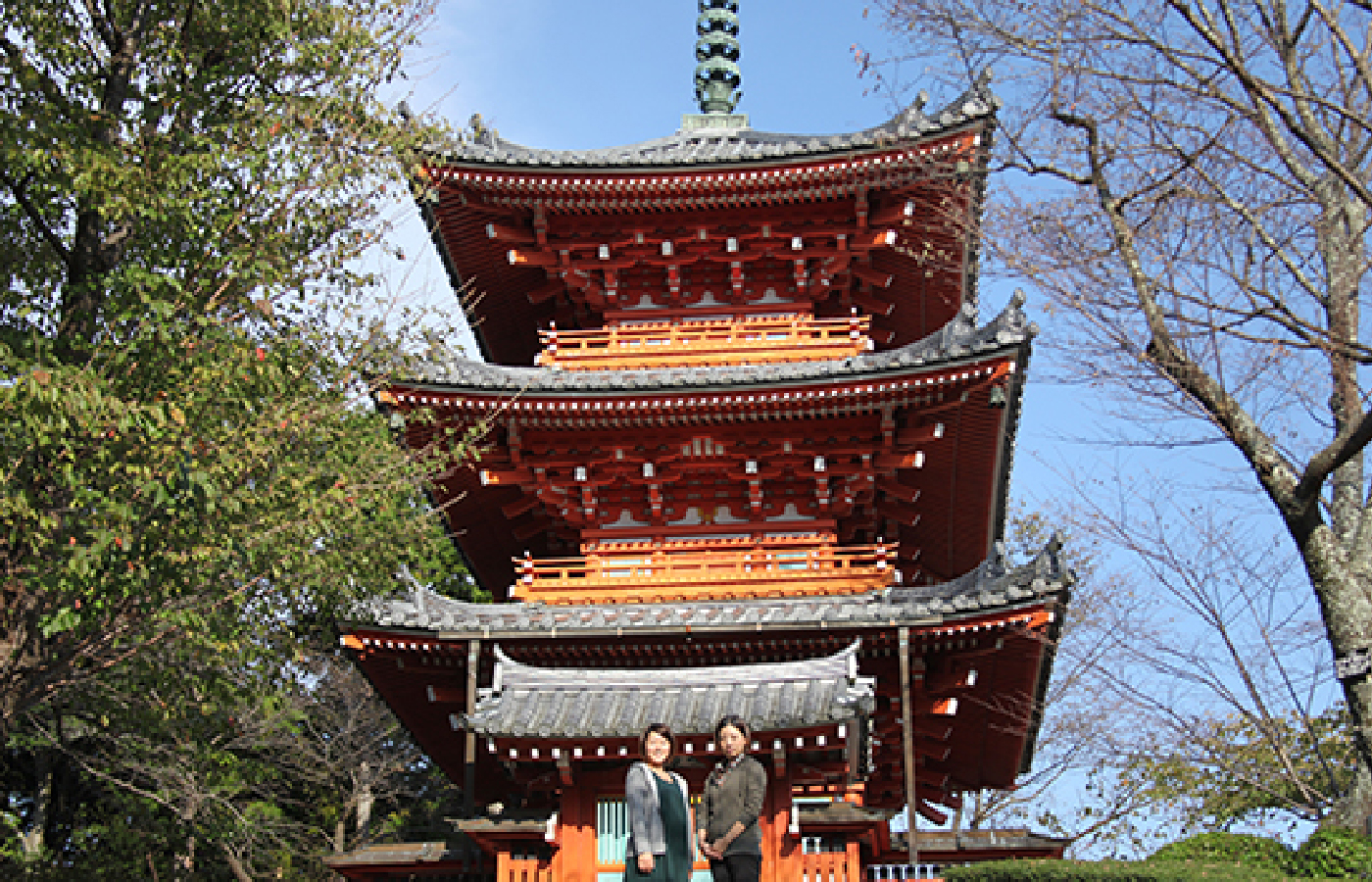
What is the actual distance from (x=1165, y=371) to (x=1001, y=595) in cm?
420

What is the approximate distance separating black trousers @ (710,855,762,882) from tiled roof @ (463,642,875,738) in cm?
345

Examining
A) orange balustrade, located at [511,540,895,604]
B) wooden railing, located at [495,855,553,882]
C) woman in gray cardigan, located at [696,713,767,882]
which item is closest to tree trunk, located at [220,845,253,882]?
orange balustrade, located at [511,540,895,604]

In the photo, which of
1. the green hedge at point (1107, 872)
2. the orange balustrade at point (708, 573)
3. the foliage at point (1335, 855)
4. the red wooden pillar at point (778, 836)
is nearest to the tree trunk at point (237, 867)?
the orange balustrade at point (708, 573)

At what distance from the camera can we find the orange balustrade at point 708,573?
46.5ft

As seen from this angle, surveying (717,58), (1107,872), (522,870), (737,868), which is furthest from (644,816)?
(717,58)

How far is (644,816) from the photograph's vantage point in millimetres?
7164

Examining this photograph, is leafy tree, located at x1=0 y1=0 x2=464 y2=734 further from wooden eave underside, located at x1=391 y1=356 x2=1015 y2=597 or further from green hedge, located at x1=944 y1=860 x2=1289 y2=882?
green hedge, located at x1=944 y1=860 x2=1289 y2=882

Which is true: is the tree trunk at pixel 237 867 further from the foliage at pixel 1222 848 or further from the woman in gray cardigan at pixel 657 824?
the woman in gray cardigan at pixel 657 824

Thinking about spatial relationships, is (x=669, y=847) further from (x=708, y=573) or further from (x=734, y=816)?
(x=708, y=573)

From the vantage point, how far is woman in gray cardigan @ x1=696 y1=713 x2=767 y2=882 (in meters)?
7.61

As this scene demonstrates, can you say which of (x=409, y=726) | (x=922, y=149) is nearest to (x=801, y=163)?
(x=922, y=149)

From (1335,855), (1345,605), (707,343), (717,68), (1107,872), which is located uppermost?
(717,68)

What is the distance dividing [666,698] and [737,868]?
4598 mm

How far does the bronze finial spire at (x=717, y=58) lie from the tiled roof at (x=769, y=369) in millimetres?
7052
